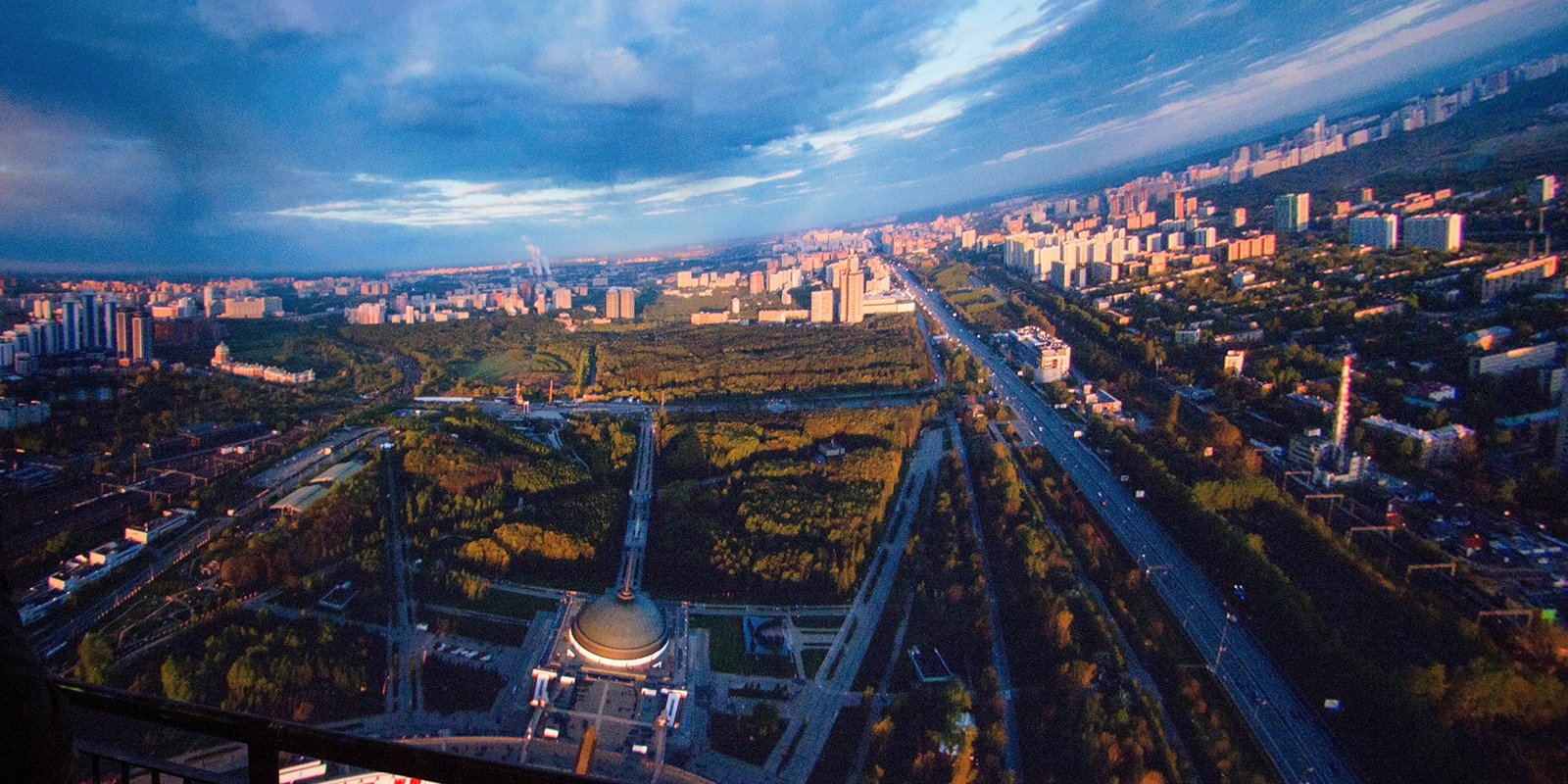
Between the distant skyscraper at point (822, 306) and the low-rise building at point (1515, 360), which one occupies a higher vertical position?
Answer: the distant skyscraper at point (822, 306)

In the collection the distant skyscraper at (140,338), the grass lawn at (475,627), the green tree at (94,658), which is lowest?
the grass lawn at (475,627)

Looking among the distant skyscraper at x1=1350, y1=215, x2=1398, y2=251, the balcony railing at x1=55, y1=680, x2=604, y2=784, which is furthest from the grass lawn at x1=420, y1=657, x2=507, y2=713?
the distant skyscraper at x1=1350, y1=215, x2=1398, y2=251

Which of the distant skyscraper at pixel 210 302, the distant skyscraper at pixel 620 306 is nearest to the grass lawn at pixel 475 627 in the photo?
the distant skyscraper at pixel 210 302

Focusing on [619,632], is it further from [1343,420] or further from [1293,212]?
[1293,212]

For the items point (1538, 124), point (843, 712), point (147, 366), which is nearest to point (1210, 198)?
point (1538, 124)

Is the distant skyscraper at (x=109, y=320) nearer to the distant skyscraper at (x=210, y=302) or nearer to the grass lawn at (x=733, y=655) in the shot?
the distant skyscraper at (x=210, y=302)

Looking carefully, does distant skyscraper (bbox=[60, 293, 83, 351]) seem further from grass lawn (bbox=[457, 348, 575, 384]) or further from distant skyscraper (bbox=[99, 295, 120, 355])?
grass lawn (bbox=[457, 348, 575, 384])
